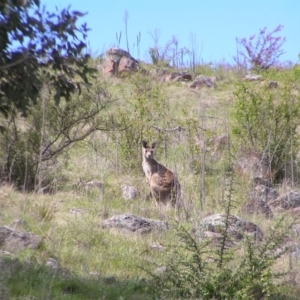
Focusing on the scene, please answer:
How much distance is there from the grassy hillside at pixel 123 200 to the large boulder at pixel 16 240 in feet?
0.43

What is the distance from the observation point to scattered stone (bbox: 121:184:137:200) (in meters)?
13.8

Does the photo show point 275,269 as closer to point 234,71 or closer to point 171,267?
point 171,267

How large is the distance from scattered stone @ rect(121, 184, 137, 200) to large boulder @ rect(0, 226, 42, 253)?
431 centimetres

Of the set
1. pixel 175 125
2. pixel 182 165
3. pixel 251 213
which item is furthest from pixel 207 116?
pixel 251 213

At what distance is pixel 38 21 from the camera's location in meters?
6.38

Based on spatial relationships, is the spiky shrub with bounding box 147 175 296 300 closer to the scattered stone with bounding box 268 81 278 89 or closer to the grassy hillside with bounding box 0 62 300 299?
the grassy hillside with bounding box 0 62 300 299

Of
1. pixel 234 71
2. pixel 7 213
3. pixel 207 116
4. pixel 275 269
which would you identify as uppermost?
pixel 234 71

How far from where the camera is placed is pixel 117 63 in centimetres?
2558

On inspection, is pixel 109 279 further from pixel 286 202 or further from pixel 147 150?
pixel 147 150

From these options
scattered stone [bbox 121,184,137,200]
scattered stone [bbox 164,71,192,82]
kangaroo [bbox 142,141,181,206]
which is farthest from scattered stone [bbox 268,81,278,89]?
scattered stone [bbox 121,184,137,200]

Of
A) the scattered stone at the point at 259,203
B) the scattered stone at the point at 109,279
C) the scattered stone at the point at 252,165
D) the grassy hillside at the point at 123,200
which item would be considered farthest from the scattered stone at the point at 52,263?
the scattered stone at the point at 252,165

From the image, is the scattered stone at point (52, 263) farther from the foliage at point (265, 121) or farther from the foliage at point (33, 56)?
the foliage at point (265, 121)

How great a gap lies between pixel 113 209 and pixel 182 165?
3899 millimetres

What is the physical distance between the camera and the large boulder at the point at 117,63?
82.9 feet
